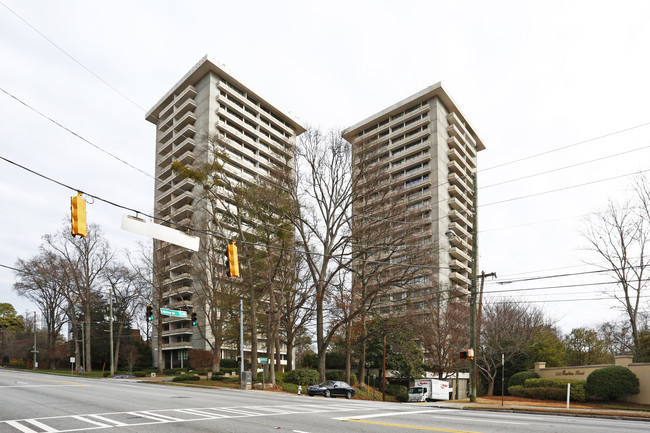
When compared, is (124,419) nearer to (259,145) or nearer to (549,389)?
(549,389)

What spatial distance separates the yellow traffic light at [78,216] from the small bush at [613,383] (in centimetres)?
2684

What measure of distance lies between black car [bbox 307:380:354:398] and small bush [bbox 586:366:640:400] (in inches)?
568

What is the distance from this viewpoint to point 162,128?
83500mm

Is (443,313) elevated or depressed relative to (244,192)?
depressed

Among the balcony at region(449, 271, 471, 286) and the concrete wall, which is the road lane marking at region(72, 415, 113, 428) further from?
the balcony at region(449, 271, 471, 286)

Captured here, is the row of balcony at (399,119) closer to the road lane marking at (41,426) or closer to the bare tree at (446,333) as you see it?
the bare tree at (446,333)

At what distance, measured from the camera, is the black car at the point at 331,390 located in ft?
98.5

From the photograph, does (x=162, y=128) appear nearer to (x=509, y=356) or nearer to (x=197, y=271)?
(x=197, y=271)

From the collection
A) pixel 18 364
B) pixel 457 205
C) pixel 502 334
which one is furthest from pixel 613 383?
pixel 18 364

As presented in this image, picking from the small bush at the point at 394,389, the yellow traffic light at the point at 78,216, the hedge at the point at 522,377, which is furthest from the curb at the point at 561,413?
the small bush at the point at 394,389

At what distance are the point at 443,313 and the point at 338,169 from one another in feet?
61.2

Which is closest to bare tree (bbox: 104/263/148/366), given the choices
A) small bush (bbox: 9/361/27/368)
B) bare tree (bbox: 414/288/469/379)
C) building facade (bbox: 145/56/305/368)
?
building facade (bbox: 145/56/305/368)

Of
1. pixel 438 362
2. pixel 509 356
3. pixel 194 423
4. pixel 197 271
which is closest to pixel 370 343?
pixel 438 362

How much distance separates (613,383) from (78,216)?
2708cm
